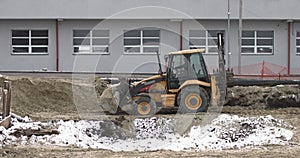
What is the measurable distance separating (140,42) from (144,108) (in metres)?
15.4

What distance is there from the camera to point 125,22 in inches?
1252

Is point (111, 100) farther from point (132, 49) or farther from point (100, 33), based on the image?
point (100, 33)

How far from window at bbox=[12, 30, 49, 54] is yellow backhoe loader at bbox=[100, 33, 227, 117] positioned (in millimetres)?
15930

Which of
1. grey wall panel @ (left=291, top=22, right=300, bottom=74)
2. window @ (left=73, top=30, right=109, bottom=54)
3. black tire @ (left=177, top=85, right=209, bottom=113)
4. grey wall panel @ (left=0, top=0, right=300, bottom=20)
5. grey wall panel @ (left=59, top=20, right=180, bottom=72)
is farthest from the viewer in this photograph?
grey wall panel @ (left=291, top=22, right=300, bottom=74)

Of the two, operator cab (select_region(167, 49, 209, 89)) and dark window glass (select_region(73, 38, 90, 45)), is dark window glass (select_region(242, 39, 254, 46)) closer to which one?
dark window glass (select_region(73, 38, 90, 45))

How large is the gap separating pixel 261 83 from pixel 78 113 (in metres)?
7.03

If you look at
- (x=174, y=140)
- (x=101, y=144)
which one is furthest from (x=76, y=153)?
(x=174, y=140)

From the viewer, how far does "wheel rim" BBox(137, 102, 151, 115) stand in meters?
17.3

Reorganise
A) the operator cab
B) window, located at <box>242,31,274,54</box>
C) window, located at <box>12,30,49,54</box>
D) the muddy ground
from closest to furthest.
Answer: the operator cab, the muddy ground, window, located at <box>12,30,49,54</box>, window, located at <box>242,31,274,54</box>

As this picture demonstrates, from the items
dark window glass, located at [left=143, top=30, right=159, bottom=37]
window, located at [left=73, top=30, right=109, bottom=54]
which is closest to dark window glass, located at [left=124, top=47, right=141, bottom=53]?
dark window glass, located at [left=143, top=30, right=159, bottom=37]

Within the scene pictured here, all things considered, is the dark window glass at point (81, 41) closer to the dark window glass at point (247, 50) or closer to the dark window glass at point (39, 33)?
the dark window glass at point (39, 33)

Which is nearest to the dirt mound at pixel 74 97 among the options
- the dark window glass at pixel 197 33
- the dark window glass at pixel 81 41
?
the dark window glass at pixel 81 41

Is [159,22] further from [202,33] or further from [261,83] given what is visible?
[261,83]

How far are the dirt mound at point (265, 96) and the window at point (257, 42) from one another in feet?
42.5
